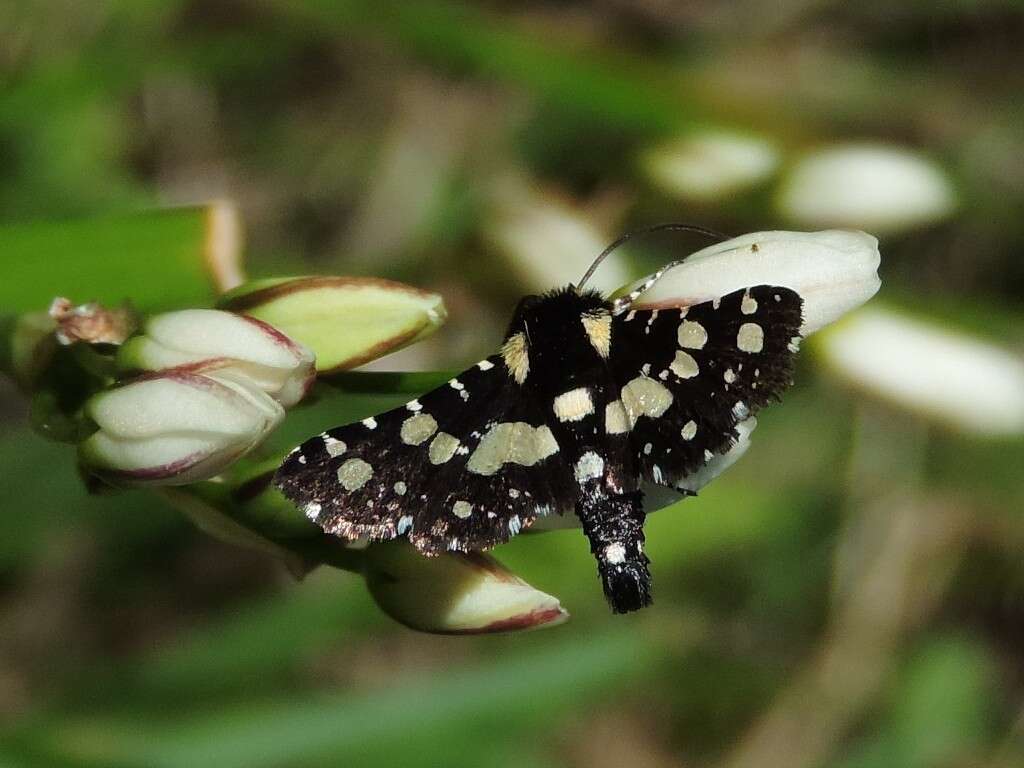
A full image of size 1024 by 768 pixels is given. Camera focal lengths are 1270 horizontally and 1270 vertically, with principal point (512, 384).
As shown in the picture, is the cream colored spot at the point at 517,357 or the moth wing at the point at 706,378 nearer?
the moth wing at the point at 706,378

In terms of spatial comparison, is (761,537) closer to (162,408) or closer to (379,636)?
(379,636)

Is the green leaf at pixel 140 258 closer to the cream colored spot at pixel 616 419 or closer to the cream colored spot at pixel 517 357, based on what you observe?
the cream colored spot at pixel 517 357

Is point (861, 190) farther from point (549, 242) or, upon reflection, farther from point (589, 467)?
point (589, 467)

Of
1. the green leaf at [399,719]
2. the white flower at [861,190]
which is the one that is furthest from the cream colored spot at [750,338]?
the green leaf at [399,719]

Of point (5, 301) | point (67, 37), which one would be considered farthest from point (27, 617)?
point (5, 301)

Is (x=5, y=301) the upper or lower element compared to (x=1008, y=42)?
upper

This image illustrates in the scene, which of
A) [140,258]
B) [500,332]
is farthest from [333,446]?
[500,332]
